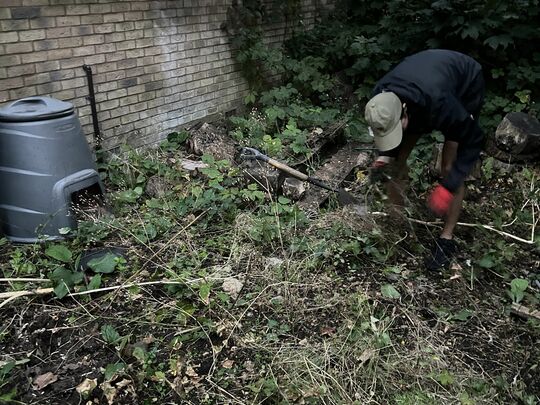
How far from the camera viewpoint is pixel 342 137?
5.53m

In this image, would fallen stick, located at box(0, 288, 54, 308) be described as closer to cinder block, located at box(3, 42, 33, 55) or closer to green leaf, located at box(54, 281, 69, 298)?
green leaf, located at box(54, 281, 69, 298)

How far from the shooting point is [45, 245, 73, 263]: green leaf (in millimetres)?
2967

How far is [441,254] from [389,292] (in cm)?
66

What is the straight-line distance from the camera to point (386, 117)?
287cm

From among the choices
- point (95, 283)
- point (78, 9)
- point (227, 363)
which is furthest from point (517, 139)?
point (78, 9)

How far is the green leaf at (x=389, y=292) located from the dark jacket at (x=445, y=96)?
2.78 feet

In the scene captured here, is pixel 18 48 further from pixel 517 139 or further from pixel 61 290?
pixel 517 139

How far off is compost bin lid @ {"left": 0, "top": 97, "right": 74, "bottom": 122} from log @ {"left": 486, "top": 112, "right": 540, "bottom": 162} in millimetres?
4083

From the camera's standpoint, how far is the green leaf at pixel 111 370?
2285 millimetres

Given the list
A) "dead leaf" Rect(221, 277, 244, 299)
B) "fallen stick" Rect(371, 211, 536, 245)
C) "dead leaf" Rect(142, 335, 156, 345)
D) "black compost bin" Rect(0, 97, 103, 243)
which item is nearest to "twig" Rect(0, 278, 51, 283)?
"black compost bin" Rect(0, 97, 103, 243)

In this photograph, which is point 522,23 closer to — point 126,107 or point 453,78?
point 453,78

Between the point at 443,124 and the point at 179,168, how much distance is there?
2431 mm

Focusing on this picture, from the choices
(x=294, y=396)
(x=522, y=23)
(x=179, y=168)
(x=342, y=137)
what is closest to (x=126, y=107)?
(x=179, y=168)

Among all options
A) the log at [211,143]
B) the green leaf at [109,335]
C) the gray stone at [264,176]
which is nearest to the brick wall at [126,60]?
the log at [211,143]
